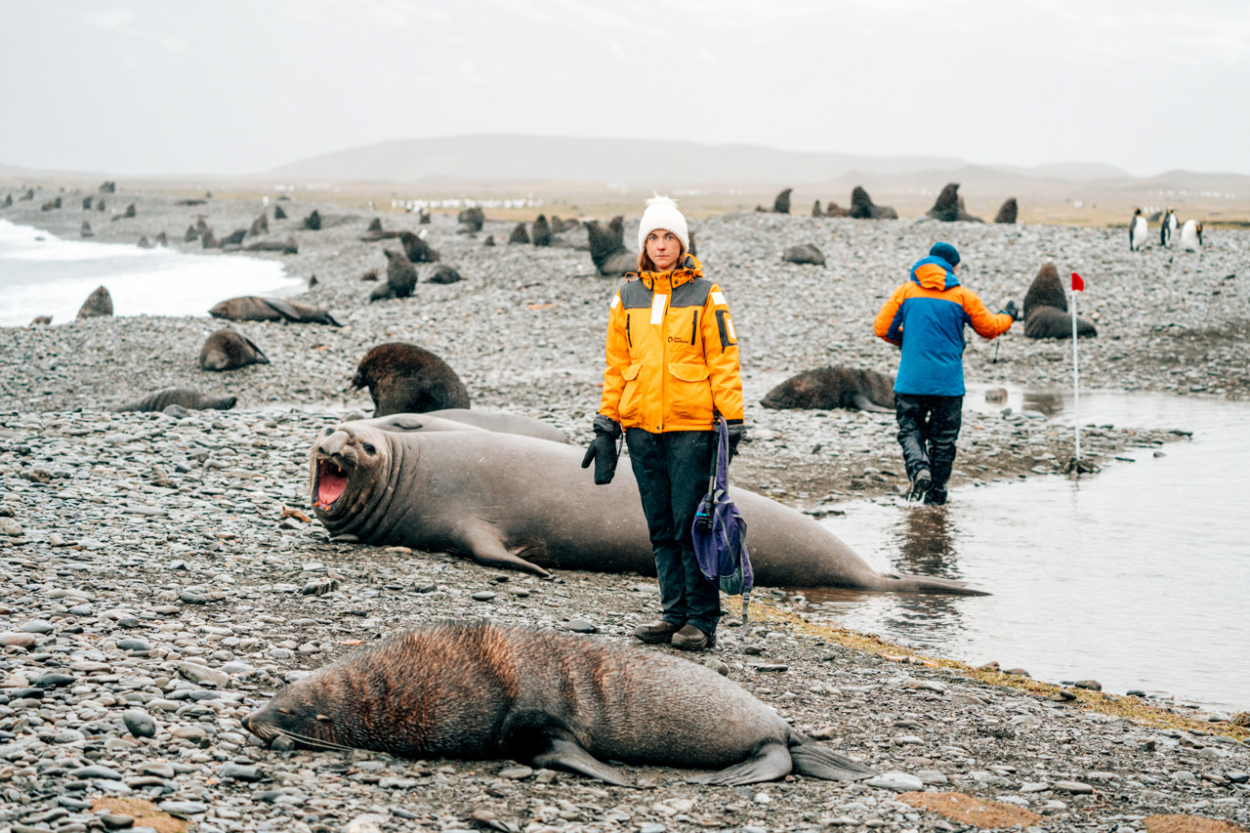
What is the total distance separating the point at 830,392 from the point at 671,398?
7992 millimetres

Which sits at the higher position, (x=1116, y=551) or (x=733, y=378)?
(x=733, y=378)

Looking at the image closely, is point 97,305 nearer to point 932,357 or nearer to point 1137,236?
point 932,357

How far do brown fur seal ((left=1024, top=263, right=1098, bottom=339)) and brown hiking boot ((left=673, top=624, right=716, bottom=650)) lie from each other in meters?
13.0

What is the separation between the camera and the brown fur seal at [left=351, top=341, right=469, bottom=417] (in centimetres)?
990

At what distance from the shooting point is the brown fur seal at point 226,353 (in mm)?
13375

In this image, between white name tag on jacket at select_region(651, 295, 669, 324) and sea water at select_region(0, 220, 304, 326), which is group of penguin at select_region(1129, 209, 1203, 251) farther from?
white name tag on jacket at select_region(651, 295, 669, 324)

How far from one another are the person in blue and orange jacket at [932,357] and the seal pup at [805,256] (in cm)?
1393

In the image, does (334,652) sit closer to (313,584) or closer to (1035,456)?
(313,584)

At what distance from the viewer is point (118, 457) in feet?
25.2

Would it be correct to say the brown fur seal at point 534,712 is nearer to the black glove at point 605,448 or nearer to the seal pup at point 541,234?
the black glove at point 605,448

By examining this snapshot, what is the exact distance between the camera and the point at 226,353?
1342 cm

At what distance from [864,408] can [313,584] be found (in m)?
8.35

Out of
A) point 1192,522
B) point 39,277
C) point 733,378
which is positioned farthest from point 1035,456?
point 39,277

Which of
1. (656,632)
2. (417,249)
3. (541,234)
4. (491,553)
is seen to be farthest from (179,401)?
(541,234)
